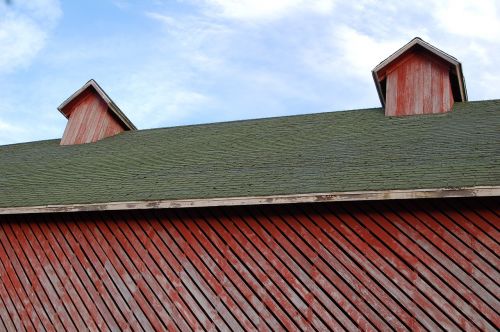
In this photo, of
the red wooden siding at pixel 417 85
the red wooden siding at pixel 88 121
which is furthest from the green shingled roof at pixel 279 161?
the red wooden siding at pixel 88 121

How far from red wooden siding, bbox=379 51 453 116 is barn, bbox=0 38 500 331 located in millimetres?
104

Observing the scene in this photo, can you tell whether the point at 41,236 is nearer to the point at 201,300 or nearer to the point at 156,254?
the point at 156,254

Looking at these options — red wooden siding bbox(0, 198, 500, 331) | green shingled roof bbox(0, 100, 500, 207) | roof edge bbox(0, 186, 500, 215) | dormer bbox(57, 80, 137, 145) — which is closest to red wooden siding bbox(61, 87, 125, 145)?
dormer bbox(57, 80, 137, 145)

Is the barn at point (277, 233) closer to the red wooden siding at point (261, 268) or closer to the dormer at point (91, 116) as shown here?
the red wooden siding at point (261, 268)

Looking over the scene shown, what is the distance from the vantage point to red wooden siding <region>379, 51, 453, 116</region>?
37.1ft

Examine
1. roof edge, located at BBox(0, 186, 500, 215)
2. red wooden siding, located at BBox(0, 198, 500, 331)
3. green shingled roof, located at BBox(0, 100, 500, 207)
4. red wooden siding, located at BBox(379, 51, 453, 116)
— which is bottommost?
red wooden siding, located at BBox(0, 198, 500, 331)

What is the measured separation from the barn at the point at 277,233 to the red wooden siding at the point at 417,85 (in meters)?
0.10

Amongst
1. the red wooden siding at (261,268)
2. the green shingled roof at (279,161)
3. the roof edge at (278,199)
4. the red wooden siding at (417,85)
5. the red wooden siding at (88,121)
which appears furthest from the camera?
the red wooden siding at (88,121)

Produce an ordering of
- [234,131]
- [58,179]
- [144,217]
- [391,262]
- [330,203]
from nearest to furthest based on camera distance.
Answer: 1. [391,262]
2. [330,203]
3. [144,217]
4. [58,179]
5. [234,131]

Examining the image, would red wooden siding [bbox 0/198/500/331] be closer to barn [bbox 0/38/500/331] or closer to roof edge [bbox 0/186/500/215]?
barn [bbox 0/38/500/331]

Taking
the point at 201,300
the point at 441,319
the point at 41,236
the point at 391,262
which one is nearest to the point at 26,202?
the point at 41,236

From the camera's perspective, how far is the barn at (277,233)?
664cm

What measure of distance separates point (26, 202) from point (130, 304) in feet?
9.41

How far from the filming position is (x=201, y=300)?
7.74 meters
